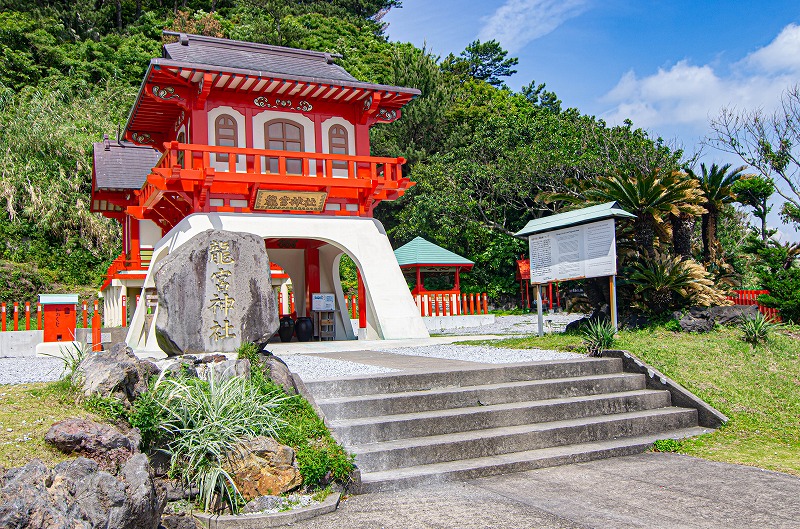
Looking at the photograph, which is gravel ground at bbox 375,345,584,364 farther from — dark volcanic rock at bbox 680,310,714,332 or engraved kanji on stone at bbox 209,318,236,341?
engraved kanji on stone at bbox 209,318,236,341

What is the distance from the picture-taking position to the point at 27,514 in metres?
3.45

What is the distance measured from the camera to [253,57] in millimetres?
16203

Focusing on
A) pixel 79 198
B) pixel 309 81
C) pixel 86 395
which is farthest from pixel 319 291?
pixel 79 198

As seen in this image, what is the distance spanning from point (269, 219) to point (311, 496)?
9.82 m

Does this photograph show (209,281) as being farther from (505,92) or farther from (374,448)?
(505,92)

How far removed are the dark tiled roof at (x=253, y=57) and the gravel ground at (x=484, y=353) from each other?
22.2 feet

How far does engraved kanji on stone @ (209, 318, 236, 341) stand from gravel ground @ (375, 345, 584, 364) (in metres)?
3.46

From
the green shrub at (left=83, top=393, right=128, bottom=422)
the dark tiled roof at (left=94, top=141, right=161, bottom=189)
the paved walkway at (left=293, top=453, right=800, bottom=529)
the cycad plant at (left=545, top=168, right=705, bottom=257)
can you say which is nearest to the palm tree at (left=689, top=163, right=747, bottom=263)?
the cycad plant at (left=545, top=168, right=705, bottom=257)

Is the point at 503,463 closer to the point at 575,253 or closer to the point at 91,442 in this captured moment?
the point at 91,442

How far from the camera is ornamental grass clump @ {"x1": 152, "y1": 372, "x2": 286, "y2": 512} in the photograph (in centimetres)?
521

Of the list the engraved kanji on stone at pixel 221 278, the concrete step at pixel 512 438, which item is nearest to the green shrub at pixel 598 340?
the concrete step at pixel 512 438

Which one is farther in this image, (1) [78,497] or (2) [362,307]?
(2) [362,307]

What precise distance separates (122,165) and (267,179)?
10.2m

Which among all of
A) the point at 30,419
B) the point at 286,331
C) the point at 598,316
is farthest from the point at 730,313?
the point at 30,419
